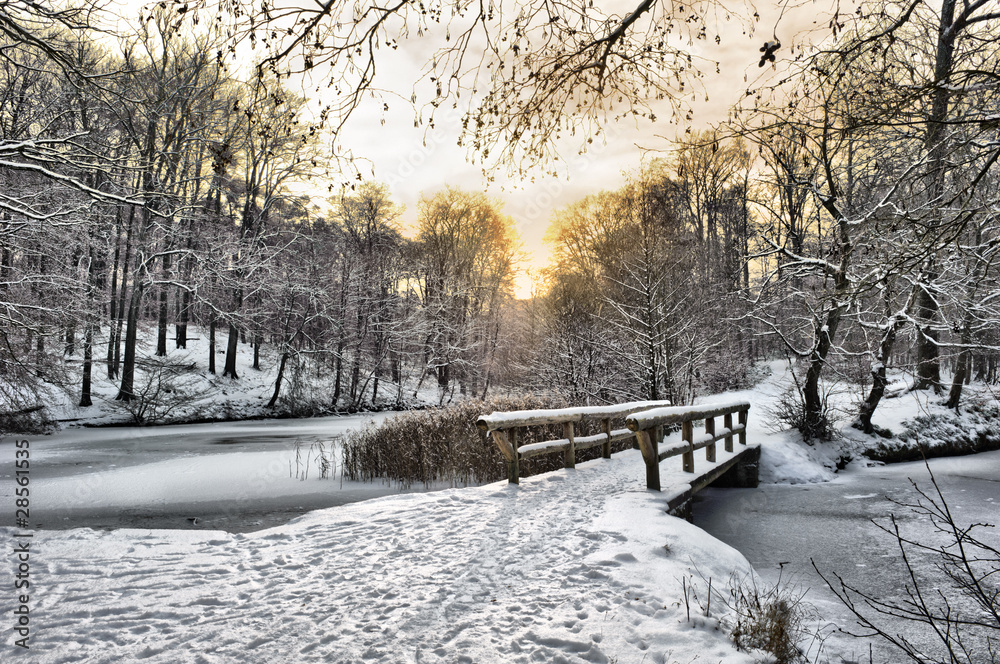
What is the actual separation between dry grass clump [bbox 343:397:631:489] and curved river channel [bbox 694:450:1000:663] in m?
2.97

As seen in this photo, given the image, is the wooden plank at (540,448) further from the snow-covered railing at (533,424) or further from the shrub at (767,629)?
the shrub at (767,629)

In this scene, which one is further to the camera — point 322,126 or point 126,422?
point 126,422

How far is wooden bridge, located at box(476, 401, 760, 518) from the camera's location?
635cm

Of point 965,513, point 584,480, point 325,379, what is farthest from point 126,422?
point 965,513

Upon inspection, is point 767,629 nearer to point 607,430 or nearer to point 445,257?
point 607,430

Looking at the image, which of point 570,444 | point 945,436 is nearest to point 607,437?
point 570,444

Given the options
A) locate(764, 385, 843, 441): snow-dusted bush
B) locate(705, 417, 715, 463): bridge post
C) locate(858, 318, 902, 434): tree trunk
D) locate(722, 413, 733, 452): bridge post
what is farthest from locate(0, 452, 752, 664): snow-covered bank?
locate(764, 385, 843, 441): snow-dusted bush

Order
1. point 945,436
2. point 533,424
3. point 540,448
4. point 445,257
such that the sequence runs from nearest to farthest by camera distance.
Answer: point 533,424, point 540,448, point 945,436, point 445,257

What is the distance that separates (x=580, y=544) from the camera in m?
4.65

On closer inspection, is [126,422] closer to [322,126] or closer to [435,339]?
[435,339]

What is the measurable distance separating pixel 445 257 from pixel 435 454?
59.6 ft

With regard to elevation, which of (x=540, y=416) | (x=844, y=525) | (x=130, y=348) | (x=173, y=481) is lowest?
(x=173, y=481)

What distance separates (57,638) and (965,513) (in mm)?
10359

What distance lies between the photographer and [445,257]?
26.4 meters
